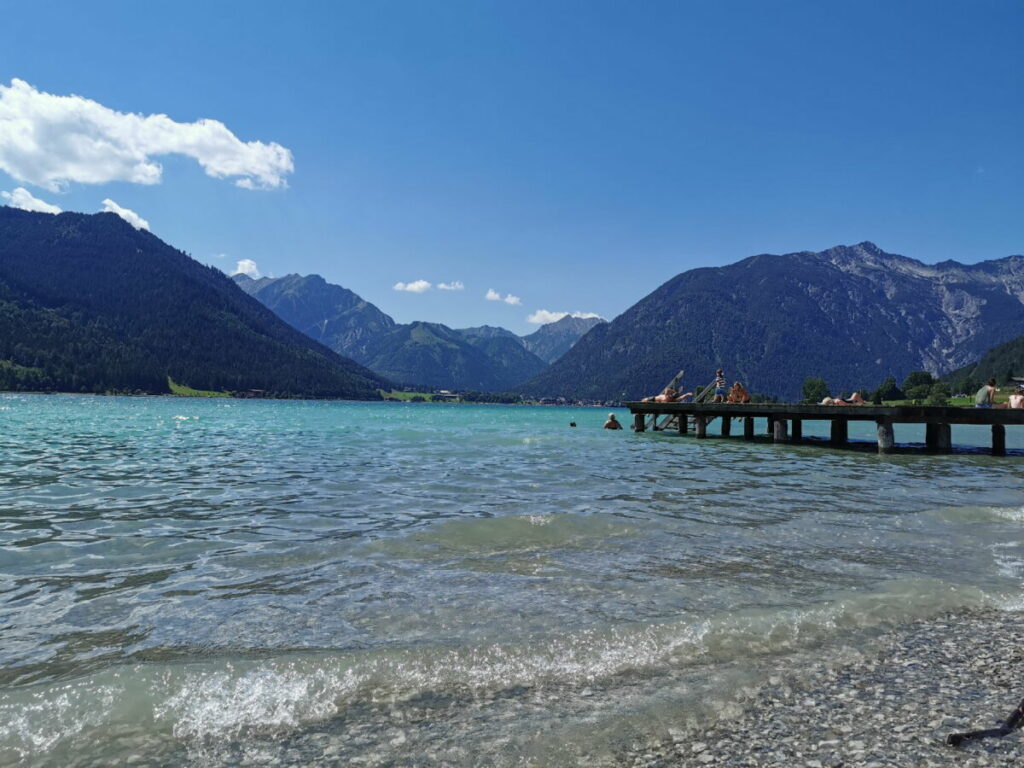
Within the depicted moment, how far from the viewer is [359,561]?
955 centimetres

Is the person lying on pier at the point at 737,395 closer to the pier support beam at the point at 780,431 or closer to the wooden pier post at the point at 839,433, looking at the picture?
the pier support beam at the point at 780,431

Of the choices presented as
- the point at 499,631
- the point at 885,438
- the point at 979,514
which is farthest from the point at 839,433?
the point at 499,631

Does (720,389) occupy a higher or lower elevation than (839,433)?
higher

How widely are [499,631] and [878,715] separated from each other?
3.56 m

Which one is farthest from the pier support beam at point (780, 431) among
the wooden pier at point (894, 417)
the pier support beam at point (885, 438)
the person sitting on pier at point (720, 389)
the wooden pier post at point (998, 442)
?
the wooden pier post at point (998, 442)

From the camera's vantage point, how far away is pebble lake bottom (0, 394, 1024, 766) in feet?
14.9

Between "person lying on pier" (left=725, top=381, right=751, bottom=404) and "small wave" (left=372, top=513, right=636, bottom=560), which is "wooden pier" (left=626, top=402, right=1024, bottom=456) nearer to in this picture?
"person lying on pier" (left=725, top=381, right=751, bottom=404)

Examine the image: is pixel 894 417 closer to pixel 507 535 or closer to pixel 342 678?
pixel 507 535

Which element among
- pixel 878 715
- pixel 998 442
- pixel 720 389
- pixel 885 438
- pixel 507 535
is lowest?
pixel 507 535

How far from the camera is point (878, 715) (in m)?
4.76

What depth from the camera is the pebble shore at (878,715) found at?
Answer: 416cm

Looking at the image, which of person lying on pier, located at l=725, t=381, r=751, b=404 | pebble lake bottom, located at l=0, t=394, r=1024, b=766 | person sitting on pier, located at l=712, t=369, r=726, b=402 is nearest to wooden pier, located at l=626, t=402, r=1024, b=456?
person lying on pier, located at l=725, t=381, r=751, b=404

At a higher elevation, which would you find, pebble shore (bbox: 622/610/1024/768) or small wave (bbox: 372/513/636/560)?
pebble shore (bbox: 622/610/1024/768)

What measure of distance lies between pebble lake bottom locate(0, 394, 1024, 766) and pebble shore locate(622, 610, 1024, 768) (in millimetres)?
27
